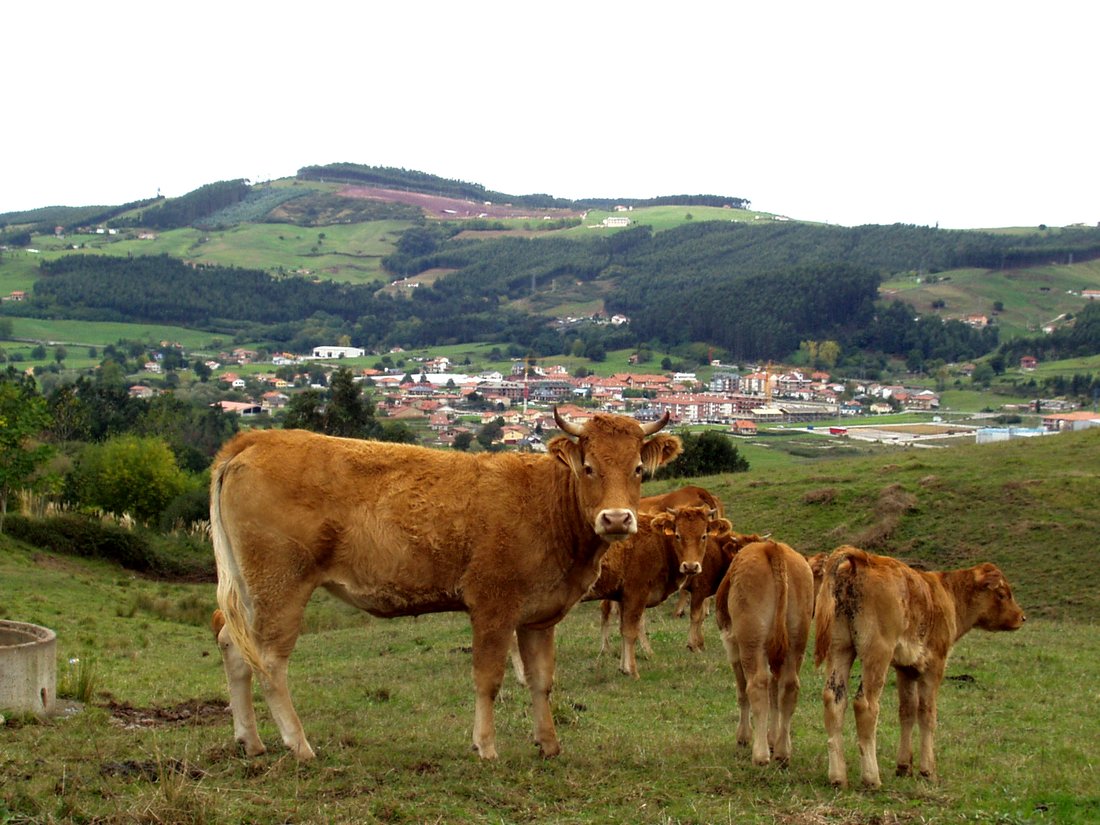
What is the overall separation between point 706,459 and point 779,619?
1482 inches

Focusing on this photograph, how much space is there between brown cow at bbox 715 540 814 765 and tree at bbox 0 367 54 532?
31.8m

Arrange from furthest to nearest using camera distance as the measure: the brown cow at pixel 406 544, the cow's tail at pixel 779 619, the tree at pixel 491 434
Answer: the tree at pixel 491 434, the cow's tail at pixel 779 619, the brown cow at pixel 406 544

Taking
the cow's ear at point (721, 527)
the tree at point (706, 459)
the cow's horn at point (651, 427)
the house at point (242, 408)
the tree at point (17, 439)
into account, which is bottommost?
the house at point (242, 408)

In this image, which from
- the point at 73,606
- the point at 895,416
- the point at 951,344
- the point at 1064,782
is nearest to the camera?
the point at 1064,782

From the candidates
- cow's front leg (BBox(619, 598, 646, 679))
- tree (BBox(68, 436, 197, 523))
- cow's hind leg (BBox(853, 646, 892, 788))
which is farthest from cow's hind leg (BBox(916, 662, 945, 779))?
tree (BBox(68, 436, 197, 523))

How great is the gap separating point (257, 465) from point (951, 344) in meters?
134

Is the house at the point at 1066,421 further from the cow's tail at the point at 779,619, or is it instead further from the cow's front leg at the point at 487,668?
the cow's front leg at the point at 487,668

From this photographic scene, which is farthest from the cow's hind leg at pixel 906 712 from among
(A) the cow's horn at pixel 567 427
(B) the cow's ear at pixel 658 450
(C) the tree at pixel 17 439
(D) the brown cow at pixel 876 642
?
(C) the tree at pixel 17 439

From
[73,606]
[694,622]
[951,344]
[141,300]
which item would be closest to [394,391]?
[951,344]

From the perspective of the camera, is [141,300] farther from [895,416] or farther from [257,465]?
[257,465]

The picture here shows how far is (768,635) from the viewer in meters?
10.8

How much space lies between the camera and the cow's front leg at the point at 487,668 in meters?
10.2

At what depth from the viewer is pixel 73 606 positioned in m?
25.2

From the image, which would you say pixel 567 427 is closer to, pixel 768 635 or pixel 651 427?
pixel 651 427
